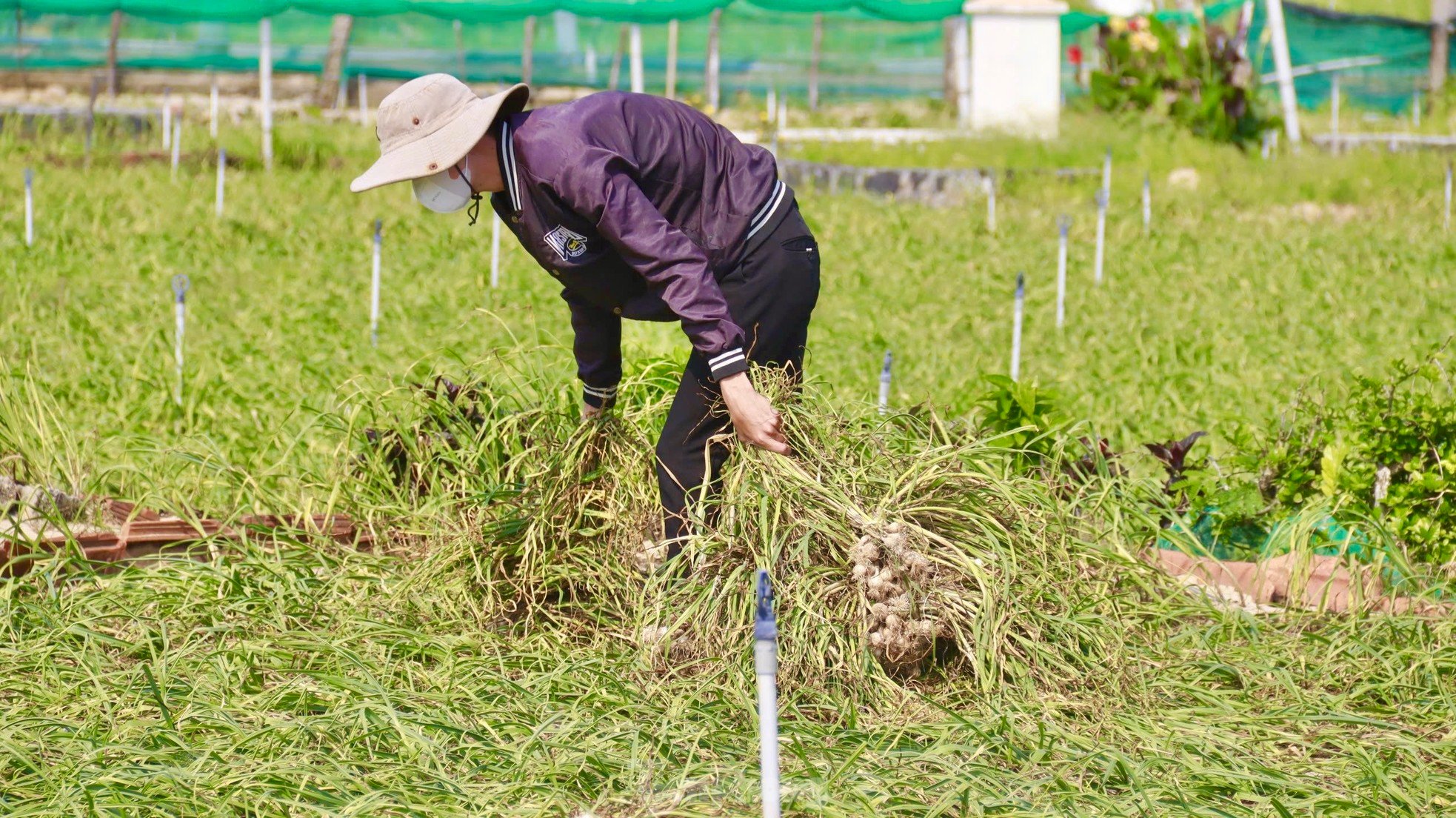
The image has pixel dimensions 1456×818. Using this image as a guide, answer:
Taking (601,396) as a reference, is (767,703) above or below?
below

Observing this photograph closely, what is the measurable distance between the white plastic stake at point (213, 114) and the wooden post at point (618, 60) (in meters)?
4.75

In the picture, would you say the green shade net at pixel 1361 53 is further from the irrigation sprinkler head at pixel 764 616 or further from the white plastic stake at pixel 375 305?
the irrigation sprinkler head at pixel 764 616

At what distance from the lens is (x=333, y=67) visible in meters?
18.6

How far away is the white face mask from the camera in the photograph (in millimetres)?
3248

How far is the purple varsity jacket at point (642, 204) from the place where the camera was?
3.10m

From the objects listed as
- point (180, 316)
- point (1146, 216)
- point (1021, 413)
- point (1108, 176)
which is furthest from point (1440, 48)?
point (180, 316)

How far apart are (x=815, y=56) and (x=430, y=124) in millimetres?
17089

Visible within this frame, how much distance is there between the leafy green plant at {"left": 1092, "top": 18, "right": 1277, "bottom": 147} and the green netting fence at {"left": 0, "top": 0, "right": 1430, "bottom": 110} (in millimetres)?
1645

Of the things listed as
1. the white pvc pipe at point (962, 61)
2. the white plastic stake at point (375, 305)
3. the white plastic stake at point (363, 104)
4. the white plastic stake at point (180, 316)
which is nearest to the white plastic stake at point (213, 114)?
the white plastic stake at point (363, 104)

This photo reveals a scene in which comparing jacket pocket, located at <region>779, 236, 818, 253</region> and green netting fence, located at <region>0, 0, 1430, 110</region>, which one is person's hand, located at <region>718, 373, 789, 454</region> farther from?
green netting fence, located at <region>0, 0, 1430, 110</region>

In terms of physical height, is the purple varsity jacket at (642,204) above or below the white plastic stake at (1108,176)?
above

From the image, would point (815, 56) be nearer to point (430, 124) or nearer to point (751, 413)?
point (430, 124)

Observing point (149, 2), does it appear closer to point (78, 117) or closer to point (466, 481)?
point (78, 117)

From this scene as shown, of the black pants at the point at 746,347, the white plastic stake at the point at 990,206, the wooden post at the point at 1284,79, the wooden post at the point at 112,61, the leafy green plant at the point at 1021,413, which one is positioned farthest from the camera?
the wooden post at the point at 112,61
